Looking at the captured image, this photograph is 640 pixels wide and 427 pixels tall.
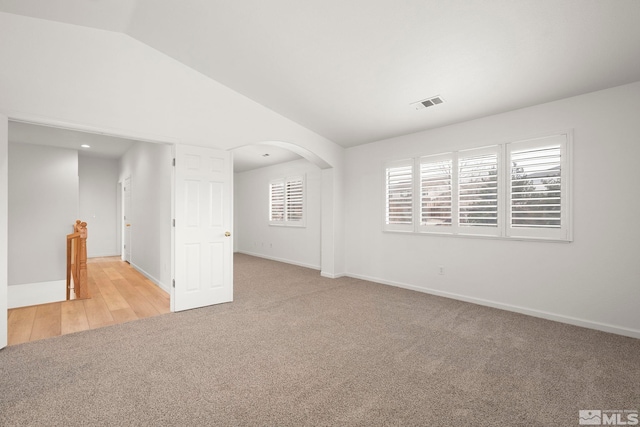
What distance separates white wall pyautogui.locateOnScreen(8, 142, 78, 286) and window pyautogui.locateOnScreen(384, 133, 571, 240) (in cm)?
584

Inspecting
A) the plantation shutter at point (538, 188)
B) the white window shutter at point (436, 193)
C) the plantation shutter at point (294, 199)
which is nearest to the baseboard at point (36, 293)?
the plantation shutter at point (294, 199)

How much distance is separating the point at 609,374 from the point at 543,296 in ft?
4.48

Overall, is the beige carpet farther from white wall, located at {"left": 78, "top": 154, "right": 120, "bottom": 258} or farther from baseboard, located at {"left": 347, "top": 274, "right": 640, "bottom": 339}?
white wall, located at {"left": 78, "top": 154, "right": 120, "bottom": 258}

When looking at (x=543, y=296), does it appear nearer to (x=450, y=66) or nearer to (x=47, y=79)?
(x=450, y=66)

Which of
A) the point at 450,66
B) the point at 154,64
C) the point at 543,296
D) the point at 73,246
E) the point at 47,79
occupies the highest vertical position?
the point at 154,64

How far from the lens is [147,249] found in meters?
5.61

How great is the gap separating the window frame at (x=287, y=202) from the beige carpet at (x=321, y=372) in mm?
3759

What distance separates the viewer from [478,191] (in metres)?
4.12

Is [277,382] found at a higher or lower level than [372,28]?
lower

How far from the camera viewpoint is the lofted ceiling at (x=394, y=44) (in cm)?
240

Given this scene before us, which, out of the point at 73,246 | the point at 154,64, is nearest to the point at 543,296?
the point at 154,64

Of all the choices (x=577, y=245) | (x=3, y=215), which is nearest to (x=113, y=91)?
(x=3, y=215)

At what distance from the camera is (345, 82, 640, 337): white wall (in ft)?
10.1

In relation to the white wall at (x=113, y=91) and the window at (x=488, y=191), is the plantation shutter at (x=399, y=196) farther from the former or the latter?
the white wall at (x=113, y=91)
